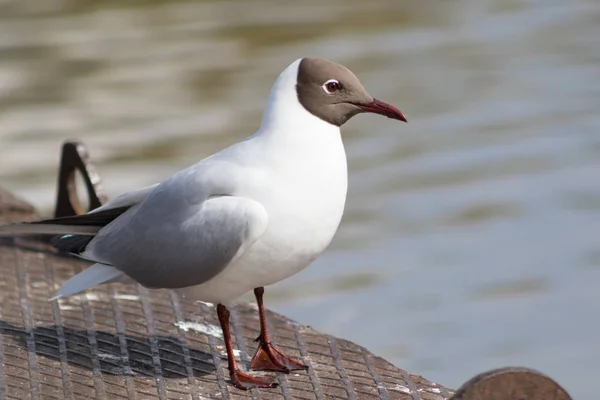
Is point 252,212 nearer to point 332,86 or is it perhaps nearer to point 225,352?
point 332,86

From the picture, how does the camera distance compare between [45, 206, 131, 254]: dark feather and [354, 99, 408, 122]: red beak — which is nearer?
[354, 99, 408, 122]: red beak

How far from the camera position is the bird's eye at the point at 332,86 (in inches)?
171

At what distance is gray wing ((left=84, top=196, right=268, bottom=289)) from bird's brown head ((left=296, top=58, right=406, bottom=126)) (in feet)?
1.39

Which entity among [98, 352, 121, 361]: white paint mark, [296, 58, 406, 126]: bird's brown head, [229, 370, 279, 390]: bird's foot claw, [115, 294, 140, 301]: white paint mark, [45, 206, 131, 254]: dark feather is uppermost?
[296, 58, 406, 126]: bird's brown head

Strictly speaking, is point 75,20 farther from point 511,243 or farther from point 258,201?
point 258,201

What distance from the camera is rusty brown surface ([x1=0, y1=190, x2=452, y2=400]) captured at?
4305 mm

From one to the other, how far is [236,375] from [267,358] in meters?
0.21

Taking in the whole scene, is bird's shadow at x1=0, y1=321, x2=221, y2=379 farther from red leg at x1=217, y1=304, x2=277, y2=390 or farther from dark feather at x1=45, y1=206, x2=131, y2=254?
dark feather at x1=45, y1=206, x2=131, y2=254

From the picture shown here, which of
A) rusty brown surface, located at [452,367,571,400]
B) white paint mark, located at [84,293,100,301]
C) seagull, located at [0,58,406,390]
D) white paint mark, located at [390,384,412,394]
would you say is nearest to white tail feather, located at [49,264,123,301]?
seagull, located at [0,58,406,390]

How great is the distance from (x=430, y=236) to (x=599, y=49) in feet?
14.9

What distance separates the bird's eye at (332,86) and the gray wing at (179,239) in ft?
1.61

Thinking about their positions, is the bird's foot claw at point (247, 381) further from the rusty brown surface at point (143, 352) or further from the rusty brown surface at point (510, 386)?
the rusty brown surface at point (510, 386)

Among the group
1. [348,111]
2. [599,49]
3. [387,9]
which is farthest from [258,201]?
[387,9]

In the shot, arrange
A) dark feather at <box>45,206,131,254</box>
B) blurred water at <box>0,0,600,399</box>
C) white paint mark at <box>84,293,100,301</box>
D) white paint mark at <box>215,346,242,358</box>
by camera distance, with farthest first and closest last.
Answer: blurred water at <box>0,0,600,399</box> < white paint mark at <box>84,293,100,301</box> < white paint mark at <box>215,346,242,358</box> < dark feather at <box>45,206,131,254</box>
